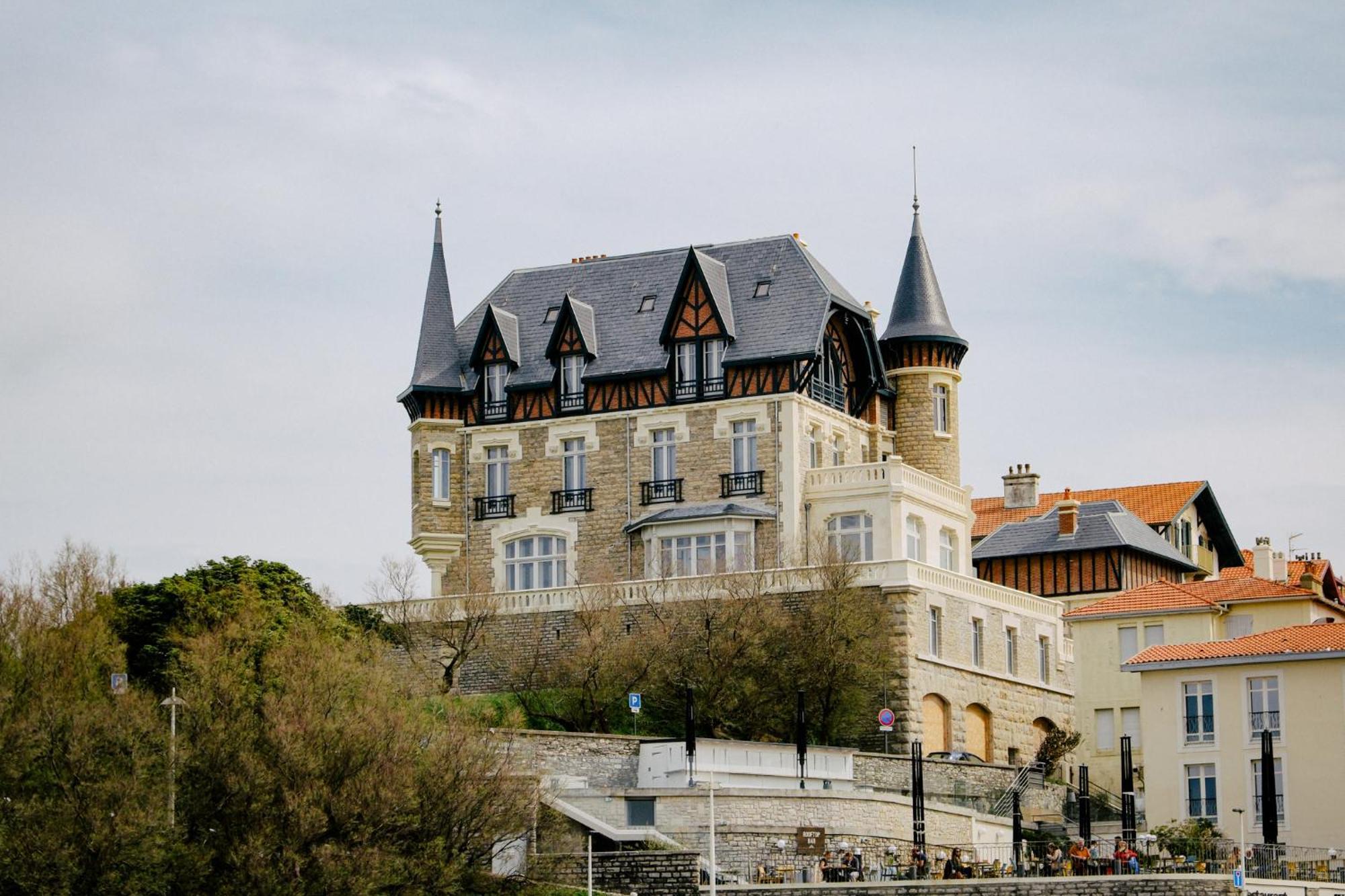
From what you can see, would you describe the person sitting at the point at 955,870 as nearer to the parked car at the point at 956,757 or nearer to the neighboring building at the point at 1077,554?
the parked car at the point at 956,757

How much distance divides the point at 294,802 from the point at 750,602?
16.3 m

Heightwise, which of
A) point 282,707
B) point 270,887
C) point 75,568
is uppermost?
point 75,568

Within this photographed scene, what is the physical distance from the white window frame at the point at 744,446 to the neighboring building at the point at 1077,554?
876cm

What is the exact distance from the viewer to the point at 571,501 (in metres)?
70.8

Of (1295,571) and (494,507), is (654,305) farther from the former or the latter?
(1295,571)

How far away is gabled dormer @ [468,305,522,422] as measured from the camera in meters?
72.2

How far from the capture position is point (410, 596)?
66875 mm

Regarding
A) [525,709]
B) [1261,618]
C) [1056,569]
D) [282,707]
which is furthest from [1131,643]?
[282,707]

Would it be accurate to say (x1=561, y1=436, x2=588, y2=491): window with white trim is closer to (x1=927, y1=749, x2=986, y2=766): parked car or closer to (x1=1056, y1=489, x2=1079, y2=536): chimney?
(x1=927, y1=749, x2=986, y2=766): parked car

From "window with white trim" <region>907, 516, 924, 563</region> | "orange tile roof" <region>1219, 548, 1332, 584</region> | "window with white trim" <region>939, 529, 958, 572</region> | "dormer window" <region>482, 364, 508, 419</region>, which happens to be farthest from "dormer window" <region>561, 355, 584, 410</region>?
"orange tile roof" <region>1219, 548, 1332, 584</region>

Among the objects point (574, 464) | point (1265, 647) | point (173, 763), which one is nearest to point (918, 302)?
point (574, 464)

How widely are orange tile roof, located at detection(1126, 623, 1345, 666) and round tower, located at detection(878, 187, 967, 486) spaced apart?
54.1 ft

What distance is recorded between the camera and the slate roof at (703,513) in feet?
222

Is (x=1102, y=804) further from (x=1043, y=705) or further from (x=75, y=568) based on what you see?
(x=75, y=568)
